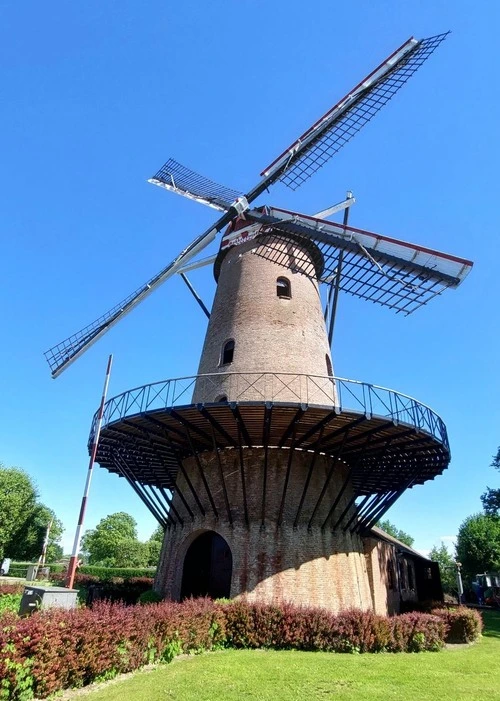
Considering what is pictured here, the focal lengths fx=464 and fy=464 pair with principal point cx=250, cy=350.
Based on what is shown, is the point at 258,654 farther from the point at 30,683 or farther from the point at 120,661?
the point at 30,683

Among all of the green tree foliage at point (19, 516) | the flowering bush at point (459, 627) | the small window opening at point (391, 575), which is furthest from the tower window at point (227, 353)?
the green tree foliage at point (19, 516)

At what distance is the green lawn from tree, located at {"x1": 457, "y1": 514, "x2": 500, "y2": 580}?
43.4 metres

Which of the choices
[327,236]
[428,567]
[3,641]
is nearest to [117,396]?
[3,641]

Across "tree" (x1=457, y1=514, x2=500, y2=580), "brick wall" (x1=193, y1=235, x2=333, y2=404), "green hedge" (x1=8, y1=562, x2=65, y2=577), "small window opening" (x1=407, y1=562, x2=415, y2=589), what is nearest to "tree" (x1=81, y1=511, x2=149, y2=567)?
"green hedge" (x1=8, y1=562, x2=65, y2=577)

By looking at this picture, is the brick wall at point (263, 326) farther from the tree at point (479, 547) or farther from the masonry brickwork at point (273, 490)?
the tree at point (479, 547)

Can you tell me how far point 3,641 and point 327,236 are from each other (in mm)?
13912

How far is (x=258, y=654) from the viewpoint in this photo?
9.86 m

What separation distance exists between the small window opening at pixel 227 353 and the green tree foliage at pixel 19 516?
2949cm

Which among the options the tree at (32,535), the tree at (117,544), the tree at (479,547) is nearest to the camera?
the tree at (32,535)

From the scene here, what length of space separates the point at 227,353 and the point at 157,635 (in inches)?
345

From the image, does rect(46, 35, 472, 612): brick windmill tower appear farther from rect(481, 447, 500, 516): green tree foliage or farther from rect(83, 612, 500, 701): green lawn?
rect(481, 447, 500, 516): green tree foliage

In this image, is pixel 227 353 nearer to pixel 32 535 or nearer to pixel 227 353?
pixel 227 353

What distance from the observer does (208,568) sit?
16.3 metres

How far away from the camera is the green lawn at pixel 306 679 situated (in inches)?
282
